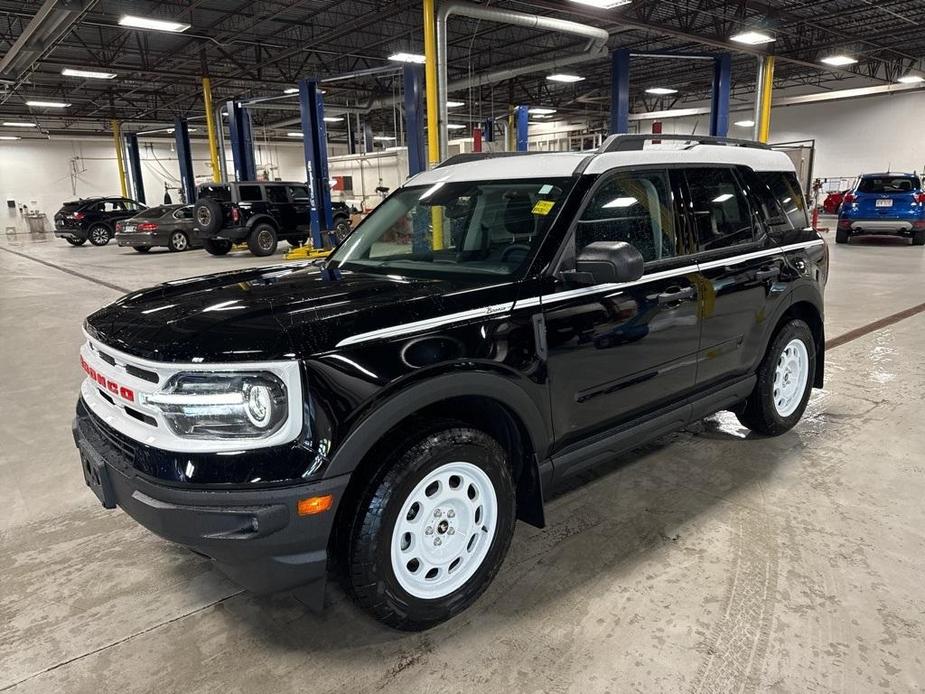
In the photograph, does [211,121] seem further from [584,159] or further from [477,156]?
[584,159]

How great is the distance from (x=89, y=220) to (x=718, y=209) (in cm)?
2129

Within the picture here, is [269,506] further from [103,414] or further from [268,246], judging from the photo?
[268,246]

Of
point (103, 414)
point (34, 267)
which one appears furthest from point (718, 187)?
point (34, 267)

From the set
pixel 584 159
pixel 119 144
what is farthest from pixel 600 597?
pixel 119 144

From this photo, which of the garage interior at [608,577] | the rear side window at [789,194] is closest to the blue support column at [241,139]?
the garage interior at [608,577]

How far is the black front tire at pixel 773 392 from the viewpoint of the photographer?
353 cm

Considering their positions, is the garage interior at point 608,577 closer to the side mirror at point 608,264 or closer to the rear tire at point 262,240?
the side mirror at point 608,264

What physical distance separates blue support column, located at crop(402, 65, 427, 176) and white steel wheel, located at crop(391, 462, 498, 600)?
10314mm

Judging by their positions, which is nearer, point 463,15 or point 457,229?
point 457,229

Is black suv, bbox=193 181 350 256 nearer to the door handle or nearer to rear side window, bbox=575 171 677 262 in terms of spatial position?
rear side window, bbox=575 171 677 262

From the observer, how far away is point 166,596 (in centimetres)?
240

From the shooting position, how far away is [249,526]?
5.75 ft

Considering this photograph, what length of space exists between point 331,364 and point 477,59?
21.6 m

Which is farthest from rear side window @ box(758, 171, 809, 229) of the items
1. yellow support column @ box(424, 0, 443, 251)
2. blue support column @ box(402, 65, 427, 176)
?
blue support column @ box(402, 65, 427, 176)
